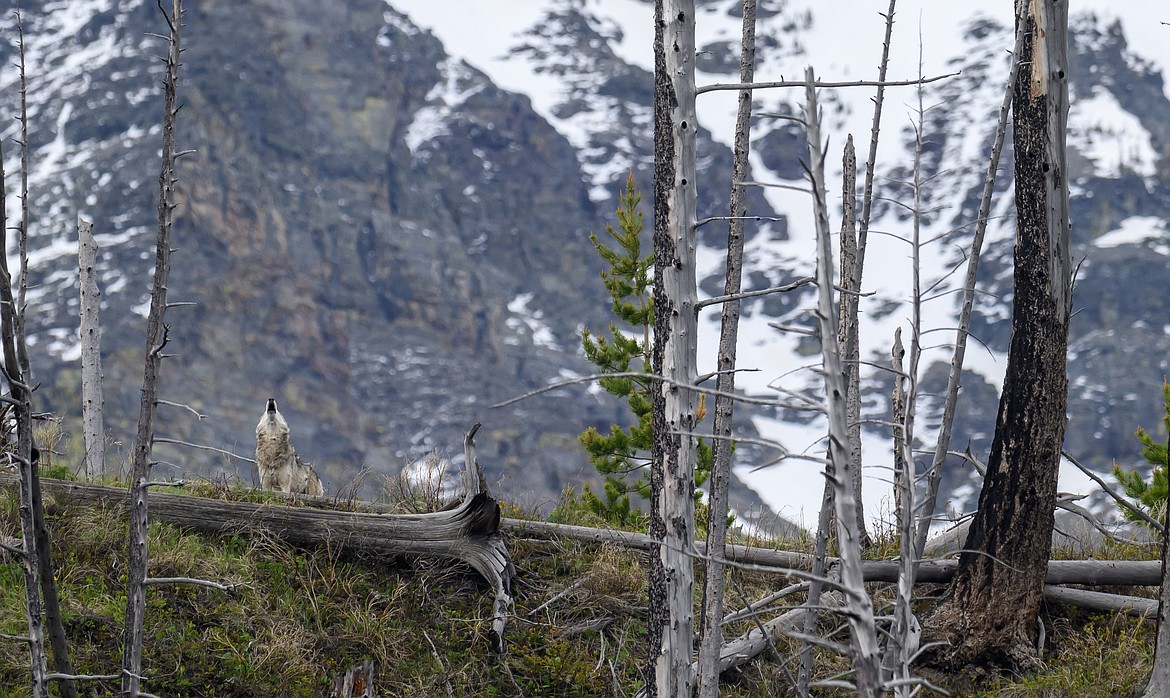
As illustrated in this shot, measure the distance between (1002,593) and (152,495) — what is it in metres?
6.53

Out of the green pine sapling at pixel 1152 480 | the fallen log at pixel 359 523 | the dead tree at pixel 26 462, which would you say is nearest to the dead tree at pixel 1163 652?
the green pine sapling at pixel 1152 480

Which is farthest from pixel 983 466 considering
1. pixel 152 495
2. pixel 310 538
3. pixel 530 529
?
pixel 152 495

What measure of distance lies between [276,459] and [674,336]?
17.8 ft

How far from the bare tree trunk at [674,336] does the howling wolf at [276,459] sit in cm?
487

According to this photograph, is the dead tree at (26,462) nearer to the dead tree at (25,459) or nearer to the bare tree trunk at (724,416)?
the dead tree at (25,459)

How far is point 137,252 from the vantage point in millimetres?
169375

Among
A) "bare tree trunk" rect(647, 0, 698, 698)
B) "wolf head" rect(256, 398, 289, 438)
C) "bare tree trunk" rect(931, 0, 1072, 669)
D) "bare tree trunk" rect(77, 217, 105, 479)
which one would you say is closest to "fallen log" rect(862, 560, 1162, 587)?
"bare tree trunk" rect(931, 0, 1072, 669)

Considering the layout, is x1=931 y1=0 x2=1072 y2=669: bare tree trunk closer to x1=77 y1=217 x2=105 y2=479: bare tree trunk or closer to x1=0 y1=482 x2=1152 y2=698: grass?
x1=0 y1=482 x2=1152 y2=698: grass

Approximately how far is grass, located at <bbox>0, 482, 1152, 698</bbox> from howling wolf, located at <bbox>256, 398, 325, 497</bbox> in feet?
2.90

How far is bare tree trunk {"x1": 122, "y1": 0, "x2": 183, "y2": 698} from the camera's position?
5684mm

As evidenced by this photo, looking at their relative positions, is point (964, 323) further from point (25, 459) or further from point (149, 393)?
point (25, 459)

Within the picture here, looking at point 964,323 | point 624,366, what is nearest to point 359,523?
point 964,323

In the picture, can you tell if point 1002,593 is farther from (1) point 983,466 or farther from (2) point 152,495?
(2) point 152,495

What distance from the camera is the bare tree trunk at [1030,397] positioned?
7.54 meters
